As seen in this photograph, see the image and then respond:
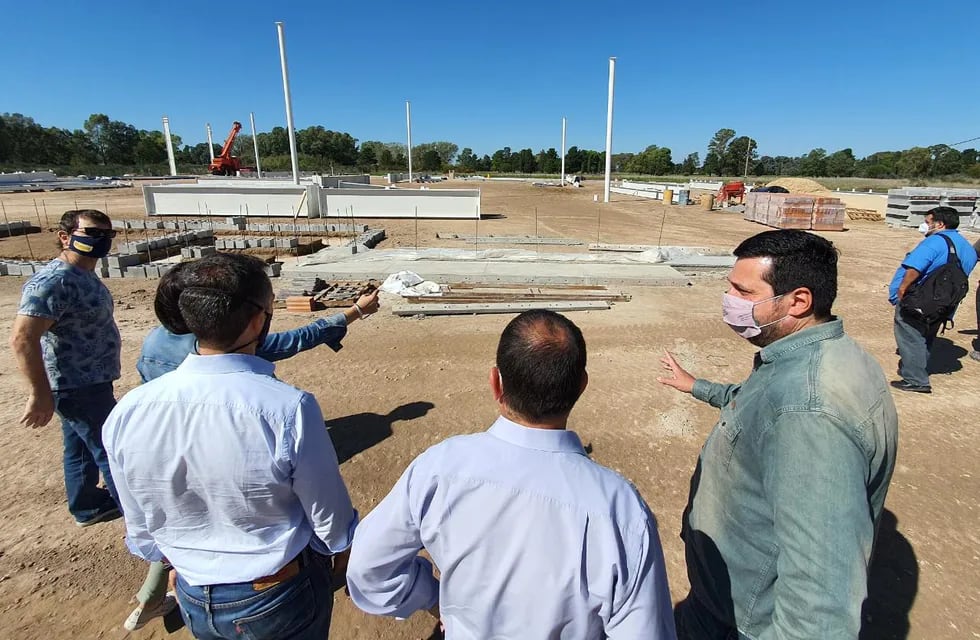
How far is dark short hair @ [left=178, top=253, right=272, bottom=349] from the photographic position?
5.12 feet

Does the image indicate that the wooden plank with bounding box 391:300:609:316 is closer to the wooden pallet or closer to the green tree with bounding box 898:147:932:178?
the wooden pallet

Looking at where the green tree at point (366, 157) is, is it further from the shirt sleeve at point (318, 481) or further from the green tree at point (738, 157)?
the shirt sleeve at point (318, 481)

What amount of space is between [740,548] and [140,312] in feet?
31.8

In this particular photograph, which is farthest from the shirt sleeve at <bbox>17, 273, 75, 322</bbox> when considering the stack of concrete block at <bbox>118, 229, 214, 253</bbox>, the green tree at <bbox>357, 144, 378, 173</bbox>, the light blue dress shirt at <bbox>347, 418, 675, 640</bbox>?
the green tree at <bbox>357, 144, 378, 173</bbox>

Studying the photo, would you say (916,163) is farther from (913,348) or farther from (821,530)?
(821,530)

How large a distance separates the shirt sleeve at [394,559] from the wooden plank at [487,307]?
6709 millimetres

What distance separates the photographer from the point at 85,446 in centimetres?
335

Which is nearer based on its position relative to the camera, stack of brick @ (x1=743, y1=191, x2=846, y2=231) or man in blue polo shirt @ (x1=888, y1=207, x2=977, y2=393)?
man in blue polo shirt @ (x1=888, y1=207, x2=977, y2=393)

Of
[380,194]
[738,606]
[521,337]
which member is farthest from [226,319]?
[380,194]

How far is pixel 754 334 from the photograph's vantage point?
180cm

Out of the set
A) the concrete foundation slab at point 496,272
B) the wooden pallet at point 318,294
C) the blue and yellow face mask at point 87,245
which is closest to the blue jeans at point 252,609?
the blue and yellow face mask at point 87,245

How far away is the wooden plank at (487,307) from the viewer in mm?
8062

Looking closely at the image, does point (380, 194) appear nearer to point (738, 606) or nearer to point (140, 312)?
point (140, 312)

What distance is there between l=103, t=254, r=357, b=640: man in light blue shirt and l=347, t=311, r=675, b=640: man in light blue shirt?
0.44 m
